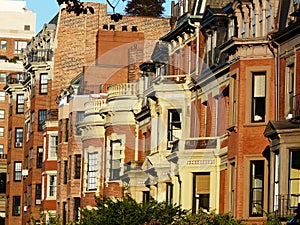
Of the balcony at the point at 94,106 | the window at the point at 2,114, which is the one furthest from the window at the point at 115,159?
the window at the point at 2,114

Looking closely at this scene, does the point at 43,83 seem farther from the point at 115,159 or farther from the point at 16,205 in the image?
the point at 115,159

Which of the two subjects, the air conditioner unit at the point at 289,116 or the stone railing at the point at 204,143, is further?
the stone railing at the point at 204,143

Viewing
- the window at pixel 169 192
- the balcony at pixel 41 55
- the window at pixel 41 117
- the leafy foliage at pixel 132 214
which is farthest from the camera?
the balcony at pixel 41 55

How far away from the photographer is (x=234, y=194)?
48.9 m

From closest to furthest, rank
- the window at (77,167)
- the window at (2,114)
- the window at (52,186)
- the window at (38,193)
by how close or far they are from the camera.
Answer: the window at (77,167)
the window at (52,186)
the window at (38,193)
the window at (2,114)

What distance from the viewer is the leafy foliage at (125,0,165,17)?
347 feet

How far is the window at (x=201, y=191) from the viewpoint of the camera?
54406 mm

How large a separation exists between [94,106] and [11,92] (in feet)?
114

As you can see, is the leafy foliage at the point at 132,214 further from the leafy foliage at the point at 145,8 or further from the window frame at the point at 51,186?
the leafy foliage at the point at 145,8

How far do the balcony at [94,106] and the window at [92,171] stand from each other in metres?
2.66

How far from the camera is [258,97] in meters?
48.3

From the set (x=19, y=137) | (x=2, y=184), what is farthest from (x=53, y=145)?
(x=2, y=184)

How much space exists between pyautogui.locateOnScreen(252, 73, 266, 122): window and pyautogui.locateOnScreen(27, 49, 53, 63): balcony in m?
48.2

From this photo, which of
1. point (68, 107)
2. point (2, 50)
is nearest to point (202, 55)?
point (68, 107)
